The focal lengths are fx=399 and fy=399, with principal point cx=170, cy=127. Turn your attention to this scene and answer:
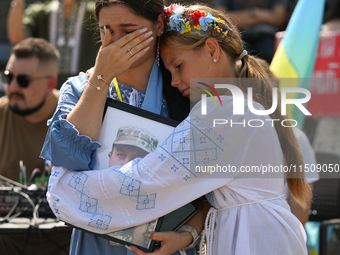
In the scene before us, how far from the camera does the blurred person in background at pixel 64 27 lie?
12.7 feet

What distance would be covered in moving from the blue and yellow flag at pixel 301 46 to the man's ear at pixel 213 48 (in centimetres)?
140

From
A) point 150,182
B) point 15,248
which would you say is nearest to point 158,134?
point 150,182

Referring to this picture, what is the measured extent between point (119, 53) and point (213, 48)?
1.31 ft

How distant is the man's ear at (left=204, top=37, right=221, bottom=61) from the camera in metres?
1.62

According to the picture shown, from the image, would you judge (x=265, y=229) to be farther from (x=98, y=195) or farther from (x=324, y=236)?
(x=324, y=236)

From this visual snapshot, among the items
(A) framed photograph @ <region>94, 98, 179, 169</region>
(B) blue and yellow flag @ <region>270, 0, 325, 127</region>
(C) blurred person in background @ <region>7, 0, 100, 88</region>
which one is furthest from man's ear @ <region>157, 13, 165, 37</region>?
(C) blurred person in background @ <region>7, 0, 100, 88</region>

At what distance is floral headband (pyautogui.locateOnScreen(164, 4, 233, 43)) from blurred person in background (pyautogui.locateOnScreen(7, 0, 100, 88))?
2240 millimetres

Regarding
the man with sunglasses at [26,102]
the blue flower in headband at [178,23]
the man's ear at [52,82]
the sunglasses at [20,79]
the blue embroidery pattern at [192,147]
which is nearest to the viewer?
the blue embroidery pattern at [192,147]

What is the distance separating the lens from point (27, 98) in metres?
3.41

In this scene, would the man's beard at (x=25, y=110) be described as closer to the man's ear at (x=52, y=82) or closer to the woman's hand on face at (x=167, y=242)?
the man's ear at (x=52, y=82)

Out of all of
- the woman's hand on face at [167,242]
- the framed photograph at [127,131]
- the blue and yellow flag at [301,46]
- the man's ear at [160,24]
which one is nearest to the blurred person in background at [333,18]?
the blue and yellow flag at [301,46]

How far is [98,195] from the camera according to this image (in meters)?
1.37

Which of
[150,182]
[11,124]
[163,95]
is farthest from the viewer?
[11,124]

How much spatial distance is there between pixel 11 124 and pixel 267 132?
8.56ft
